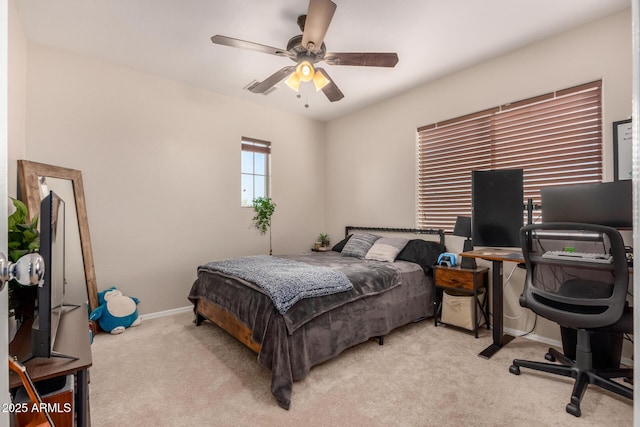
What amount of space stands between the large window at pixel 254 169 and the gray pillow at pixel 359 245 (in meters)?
1.46

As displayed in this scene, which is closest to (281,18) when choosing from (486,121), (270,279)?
(270,279)

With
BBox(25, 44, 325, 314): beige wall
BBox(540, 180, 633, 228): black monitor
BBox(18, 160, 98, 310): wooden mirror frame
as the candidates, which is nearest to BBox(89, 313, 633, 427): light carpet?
BBox(18, 160, 98, 310): wooden mirror frame

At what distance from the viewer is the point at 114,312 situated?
294 centimetres

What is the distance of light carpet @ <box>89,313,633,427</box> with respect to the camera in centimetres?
170

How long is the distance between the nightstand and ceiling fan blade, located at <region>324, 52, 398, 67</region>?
199 centimetres

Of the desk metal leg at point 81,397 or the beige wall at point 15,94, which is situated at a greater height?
the beige wall at point 15,94

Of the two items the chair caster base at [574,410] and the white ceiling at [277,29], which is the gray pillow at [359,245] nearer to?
the white ceiling at [277,29]

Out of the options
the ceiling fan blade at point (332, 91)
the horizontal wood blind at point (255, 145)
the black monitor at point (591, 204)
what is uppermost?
the ceiling fan blade at point (332, 91)

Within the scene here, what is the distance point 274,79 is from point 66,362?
2.32 metres

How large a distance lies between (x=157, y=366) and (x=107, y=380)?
31 cm

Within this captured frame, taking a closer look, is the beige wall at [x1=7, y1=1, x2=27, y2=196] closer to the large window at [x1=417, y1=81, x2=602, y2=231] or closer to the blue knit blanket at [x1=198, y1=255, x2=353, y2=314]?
the blue knit blanket at [x1=198, y1=255, x2=353, y2=314]

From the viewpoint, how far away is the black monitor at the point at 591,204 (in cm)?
203

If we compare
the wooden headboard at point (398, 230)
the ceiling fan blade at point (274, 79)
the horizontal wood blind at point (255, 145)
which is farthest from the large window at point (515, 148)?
the horizontal wood blind at point (255, 145)

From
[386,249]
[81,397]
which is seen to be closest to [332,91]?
[386,249]
